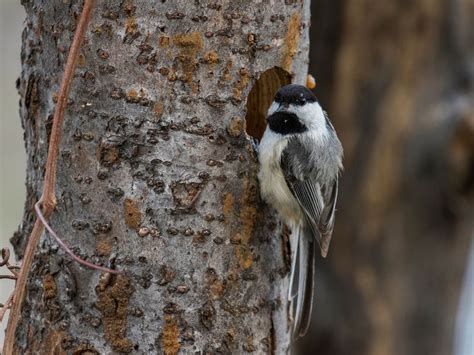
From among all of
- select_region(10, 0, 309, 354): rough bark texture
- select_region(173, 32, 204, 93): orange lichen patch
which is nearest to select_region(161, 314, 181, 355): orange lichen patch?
select_region(10, 0, 309, 354): rough bark texture

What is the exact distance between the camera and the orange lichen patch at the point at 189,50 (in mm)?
2191

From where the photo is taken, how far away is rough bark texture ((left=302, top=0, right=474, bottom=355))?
13.9 ft

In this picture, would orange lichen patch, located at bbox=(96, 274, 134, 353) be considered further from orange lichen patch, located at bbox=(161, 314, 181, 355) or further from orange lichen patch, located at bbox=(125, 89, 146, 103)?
orange lichen patch, located at bbox=(125, 89, 146, 103)

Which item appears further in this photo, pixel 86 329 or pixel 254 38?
pixel 254 38

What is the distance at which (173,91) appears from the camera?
2.19 metres

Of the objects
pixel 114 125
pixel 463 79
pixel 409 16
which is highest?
pixel 409 16

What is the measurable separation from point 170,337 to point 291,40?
0.94 m

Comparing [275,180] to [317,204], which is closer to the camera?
[275,180]

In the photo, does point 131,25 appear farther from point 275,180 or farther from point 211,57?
point 275,180

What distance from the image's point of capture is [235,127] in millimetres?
2287

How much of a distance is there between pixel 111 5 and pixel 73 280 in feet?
2.39

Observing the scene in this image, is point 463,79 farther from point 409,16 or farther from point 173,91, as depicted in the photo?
point 173,91

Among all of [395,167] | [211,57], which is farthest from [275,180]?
[395,167]

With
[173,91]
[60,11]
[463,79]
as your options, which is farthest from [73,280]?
[463,79]
